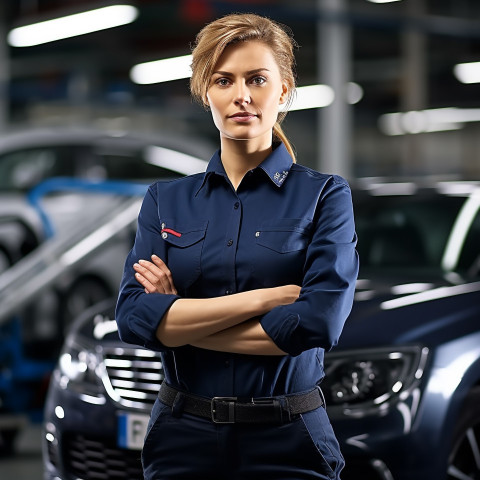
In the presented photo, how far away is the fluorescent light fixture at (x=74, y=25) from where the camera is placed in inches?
541

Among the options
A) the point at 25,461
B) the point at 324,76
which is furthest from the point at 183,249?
the point at 324,76

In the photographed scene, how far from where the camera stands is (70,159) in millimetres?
10297

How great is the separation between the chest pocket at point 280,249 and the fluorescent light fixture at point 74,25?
1174cm

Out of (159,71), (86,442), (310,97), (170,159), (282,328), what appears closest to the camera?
(282,328)

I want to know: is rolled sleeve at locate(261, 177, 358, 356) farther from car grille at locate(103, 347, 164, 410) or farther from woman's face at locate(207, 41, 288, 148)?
car grille at locate(103, 347, 164, 410)

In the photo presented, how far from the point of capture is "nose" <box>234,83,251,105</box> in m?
2.02

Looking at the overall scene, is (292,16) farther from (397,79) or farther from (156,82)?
(397,79)

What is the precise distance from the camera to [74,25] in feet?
48.9

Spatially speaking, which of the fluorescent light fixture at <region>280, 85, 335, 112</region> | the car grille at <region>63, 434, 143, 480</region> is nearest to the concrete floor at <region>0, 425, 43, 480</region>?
the car grille at <region>63, 434, 143, 480</region>

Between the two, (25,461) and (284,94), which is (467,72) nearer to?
(25,461)

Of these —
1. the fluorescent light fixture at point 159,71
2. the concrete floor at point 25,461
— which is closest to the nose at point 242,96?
the concrete floor at point 25,461

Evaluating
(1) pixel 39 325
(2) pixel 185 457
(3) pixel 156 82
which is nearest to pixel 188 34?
(3) pixel 156 82

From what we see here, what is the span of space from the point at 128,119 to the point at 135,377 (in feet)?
76.7

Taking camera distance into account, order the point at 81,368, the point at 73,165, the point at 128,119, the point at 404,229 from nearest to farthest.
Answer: the point at 81,368, the point at 404,229, the point at 73,165, the point at 128,119
